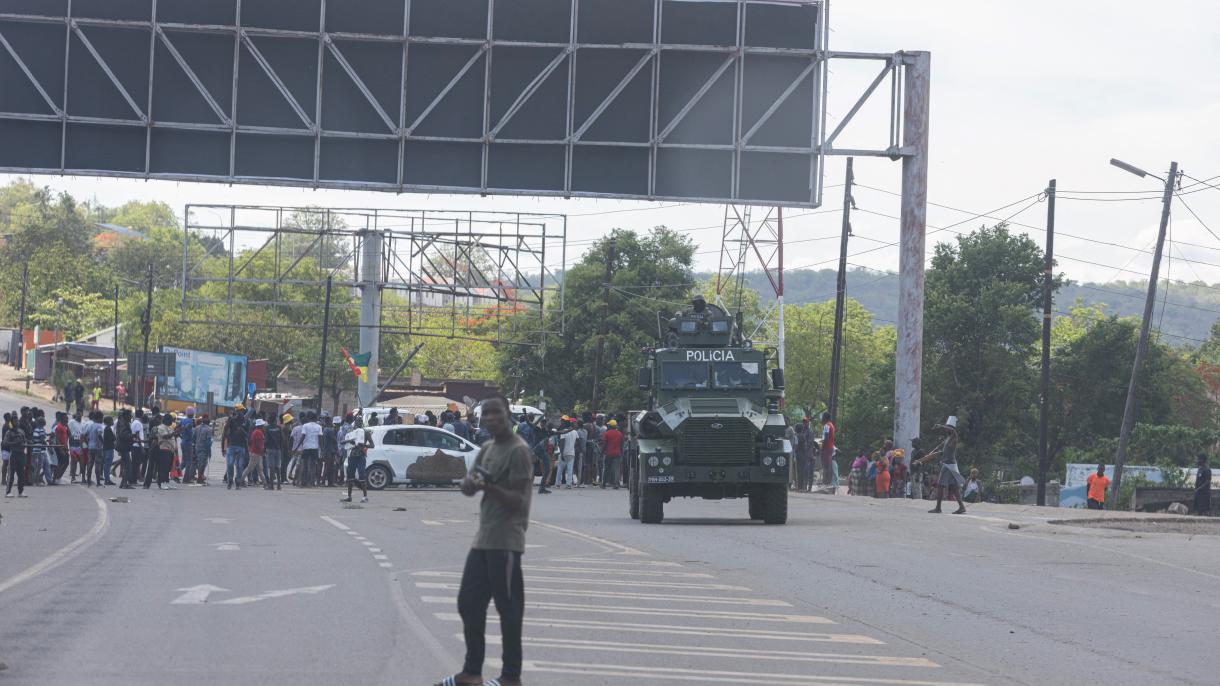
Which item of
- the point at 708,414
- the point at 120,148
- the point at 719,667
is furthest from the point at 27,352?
the point at 719,667

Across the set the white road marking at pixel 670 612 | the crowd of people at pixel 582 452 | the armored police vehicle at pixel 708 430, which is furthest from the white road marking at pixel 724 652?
the crowd of people at pixel 582 452

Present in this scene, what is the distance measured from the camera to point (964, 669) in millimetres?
10305

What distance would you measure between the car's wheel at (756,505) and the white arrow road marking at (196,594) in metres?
12.6

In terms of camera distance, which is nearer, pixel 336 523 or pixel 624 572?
pixel 624 572

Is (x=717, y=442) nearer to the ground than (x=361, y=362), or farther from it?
nearer to the ground

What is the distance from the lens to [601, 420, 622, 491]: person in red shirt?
41.4 metres

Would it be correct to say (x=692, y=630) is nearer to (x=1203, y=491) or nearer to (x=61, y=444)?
(x=1203, y=491)

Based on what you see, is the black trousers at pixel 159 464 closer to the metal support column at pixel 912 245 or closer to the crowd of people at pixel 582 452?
the crowd of people at pixel 582 452

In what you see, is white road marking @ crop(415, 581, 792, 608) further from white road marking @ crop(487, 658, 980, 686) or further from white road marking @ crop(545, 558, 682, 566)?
white road marking @ crop(487, 658, 980, 686)

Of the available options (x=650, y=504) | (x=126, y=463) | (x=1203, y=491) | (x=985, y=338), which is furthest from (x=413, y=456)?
(x=985, y=338)

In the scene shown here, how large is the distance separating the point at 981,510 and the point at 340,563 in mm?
17724

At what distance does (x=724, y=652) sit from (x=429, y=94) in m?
20.9

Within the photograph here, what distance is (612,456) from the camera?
137 feet

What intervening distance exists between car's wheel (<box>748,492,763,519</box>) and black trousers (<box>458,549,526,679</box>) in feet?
54.7
